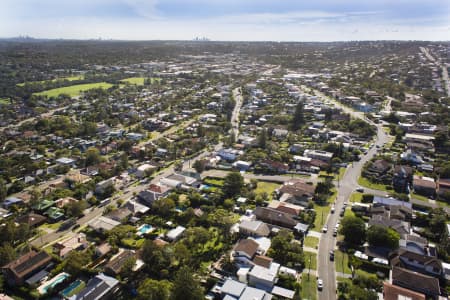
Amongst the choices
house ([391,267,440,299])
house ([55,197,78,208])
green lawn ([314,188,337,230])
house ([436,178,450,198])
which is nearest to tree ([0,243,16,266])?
house ([55,197,78,208])

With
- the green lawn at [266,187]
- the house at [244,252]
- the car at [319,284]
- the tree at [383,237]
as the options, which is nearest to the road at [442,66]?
the green lawn at [266,187]

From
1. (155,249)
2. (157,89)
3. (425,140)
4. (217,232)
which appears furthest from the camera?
(157,89)

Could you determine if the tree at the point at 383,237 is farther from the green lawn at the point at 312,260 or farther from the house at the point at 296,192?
the house at the point at 296,192

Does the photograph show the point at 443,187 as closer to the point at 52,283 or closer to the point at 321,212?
the point at 321,212

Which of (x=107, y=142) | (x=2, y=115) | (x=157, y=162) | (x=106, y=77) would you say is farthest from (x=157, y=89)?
(x=157, y=162)

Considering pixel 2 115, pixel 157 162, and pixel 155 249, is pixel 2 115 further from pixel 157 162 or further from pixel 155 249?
pixel 155 249

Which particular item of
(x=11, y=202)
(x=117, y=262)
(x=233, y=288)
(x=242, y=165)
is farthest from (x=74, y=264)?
(x=242, y=165)
